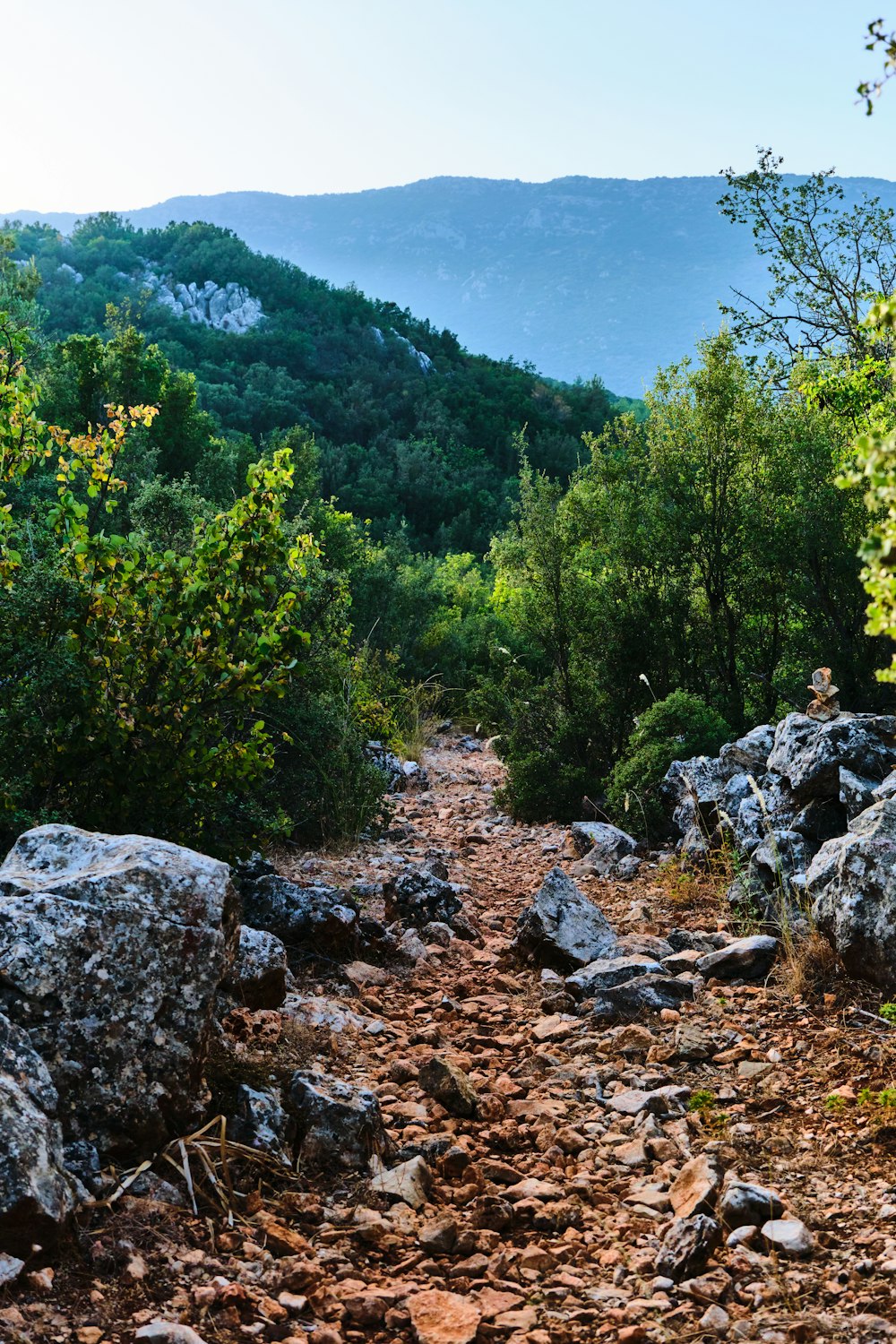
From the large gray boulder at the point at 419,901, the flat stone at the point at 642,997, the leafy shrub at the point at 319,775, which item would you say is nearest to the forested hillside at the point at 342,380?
the leafy shrub at the point at 319,775

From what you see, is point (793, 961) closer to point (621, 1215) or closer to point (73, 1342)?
point (621, 1215)

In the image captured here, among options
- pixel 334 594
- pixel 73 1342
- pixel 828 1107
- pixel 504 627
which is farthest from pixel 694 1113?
pixel 504 627

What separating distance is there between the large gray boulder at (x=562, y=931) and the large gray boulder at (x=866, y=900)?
4.76 ft

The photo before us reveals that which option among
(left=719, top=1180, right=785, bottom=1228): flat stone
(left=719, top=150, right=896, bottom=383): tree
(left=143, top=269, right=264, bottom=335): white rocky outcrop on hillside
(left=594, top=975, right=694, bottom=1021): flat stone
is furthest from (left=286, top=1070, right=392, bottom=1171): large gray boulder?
(left=143, top=269, right=264, bottom=335): white rocky outcrop on hillside

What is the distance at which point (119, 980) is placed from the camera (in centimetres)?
358

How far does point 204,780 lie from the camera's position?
18.8 feet

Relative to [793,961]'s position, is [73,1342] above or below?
above

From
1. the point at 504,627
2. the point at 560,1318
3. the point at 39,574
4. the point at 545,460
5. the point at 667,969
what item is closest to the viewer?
the point at 560,1318

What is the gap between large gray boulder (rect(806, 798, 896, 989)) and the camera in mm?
5270

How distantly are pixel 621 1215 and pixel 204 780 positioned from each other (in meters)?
3.12

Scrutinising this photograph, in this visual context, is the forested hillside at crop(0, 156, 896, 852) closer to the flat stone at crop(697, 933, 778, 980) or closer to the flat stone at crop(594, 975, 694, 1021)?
the flat stone at crop(594, 975, 694, 1021)

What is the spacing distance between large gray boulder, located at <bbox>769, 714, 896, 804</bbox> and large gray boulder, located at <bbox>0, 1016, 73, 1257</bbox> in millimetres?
5395

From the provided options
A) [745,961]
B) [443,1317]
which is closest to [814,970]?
[745,961]

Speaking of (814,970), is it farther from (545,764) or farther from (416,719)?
(416,719)
